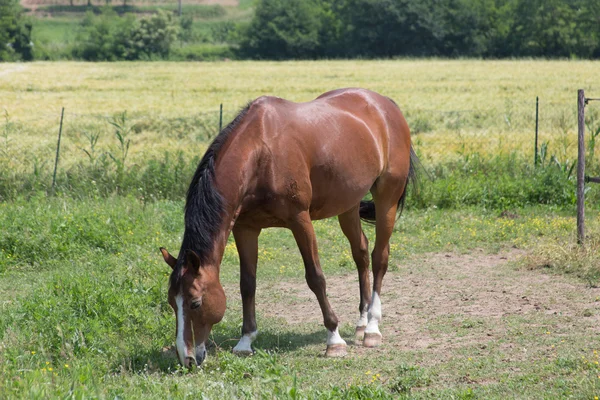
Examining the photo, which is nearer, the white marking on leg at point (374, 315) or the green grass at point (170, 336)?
the green grass at point (170, 336)

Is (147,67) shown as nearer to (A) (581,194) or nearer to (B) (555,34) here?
(B) (555,34)

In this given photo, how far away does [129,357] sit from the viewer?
5.72 metres

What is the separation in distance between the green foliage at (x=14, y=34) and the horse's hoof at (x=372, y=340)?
209 feet

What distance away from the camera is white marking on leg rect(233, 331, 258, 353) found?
6.11m

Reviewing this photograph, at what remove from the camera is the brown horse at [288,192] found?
5391 millimetres

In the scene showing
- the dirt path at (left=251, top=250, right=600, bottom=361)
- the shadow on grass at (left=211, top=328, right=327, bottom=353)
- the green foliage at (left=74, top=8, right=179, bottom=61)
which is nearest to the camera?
the shadow on grass at (left=211, top=328, right=327, bottom=353)

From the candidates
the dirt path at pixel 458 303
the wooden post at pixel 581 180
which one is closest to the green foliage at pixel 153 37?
the wooden post at pixel 581 180

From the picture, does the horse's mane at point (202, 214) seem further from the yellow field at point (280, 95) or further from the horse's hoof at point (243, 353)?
the yellow field at point (280, 95)

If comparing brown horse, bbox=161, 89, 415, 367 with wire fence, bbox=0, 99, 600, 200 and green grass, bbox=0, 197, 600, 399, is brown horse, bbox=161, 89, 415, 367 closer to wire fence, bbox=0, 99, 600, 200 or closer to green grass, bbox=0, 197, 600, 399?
green grass, bbox=0, 197, 600, 399

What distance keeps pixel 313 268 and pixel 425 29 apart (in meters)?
64.7

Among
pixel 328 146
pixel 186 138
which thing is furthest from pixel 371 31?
pixel 328 146

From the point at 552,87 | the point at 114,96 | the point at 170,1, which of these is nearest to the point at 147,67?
the point at 114,96

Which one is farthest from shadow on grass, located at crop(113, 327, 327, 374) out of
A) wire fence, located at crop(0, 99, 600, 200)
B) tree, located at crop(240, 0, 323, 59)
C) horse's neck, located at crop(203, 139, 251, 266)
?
tree, located at crop(240, 0, 323, 59)

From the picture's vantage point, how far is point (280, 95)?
104 ft
